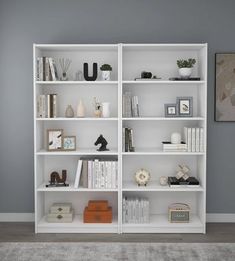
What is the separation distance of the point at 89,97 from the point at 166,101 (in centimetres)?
83

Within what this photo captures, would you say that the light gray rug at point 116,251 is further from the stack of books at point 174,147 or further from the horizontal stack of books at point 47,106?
the horizontal stack of books at point 47,106

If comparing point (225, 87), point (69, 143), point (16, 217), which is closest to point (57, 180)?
point (69, 143)

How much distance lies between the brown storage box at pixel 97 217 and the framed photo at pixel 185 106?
1.26 meters

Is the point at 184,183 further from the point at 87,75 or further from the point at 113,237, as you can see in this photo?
the point at 87,75

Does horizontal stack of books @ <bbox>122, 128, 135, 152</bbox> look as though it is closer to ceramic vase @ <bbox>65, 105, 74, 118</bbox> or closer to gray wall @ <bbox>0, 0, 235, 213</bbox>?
ceramic vase @ <bbox>65, 105, 74, 118</bbox>

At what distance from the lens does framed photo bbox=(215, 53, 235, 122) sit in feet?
15.1

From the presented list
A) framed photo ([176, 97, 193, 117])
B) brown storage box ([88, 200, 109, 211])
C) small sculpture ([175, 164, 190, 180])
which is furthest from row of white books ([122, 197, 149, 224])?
framed photo ([176, 97, 193, 117])

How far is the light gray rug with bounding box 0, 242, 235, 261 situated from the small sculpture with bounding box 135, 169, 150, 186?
68 cm

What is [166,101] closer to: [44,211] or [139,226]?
[139,226]

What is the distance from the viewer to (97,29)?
4605mm

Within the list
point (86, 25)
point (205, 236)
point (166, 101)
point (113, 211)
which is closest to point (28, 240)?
point (113, 211)

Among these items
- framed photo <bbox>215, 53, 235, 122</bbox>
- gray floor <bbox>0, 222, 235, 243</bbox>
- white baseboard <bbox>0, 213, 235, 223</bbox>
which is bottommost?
gray floor <bbox>0, 222, 235, 243</bbox>


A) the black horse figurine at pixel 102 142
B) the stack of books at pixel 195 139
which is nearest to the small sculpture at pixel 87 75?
the black horse figurine at pixel 102 142

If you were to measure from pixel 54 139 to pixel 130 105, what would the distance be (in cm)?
85
